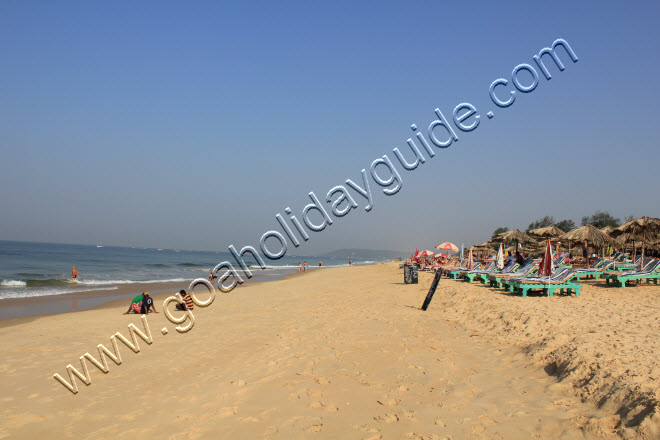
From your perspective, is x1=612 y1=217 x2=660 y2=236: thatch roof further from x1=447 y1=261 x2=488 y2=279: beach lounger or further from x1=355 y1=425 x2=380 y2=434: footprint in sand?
x1=355 y1=425 x2=380 y2=434: footprint in sand

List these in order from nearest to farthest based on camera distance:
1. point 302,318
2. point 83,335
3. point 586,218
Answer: point 83,335 → point 302,318 → point 586,218

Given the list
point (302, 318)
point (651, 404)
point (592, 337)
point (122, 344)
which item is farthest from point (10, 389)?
point (592, 337)

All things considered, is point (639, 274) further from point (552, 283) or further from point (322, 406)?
point (322, 406)

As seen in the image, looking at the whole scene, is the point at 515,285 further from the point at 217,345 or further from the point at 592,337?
the point at 217,345

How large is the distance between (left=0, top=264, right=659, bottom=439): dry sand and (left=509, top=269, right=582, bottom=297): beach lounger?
1.81 meters

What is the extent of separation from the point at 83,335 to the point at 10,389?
130 inches

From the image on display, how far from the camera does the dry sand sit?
12.3 ft

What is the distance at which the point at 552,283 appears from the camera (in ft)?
35.9

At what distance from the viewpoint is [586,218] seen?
189ft

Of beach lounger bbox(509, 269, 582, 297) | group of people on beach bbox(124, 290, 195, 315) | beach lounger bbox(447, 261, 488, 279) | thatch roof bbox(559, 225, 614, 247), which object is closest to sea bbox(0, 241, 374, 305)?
group of people on beach bbox(124, 290, 195, 315)

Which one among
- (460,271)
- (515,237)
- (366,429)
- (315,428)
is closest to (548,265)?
(460,271)

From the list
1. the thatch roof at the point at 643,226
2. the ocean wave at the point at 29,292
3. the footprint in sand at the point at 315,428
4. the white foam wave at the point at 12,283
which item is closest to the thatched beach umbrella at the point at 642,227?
the thatch roof at the point at 643,226

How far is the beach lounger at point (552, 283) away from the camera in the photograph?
35.7 feet

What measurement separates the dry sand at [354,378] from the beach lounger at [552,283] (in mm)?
1814
